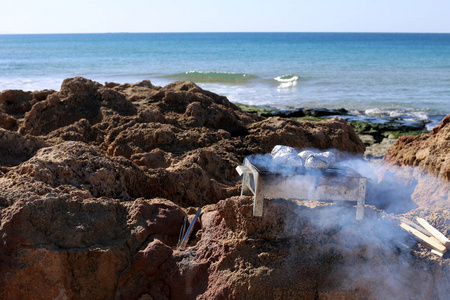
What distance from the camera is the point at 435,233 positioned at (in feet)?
13.6

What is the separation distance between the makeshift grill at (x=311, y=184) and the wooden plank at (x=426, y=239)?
1.44 feet

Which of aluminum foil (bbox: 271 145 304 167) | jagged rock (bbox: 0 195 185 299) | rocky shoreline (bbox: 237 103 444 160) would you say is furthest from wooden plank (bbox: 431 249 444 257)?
rocky shoreline (bbox: 237 103 444 160)

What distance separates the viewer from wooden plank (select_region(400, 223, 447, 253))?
397 centimetres

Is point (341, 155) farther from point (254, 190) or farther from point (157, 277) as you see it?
point (157, 277)

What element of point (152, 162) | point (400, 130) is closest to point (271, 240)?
point (152, 162)

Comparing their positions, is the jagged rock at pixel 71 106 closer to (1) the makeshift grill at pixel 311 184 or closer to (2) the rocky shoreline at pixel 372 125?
(1) the makeshift grill at pixel 311 184

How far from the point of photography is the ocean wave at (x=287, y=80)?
27027 millimetres

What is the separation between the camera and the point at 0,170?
552cm

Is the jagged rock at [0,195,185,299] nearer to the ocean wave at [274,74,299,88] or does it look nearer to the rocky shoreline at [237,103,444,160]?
the rocky shoreline at [237,103,444,160]

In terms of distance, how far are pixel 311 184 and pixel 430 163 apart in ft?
8.78

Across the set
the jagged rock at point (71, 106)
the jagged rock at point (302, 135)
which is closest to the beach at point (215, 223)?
the jagged rock at point (302, 135)

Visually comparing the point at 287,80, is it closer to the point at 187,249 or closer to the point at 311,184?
the point at 311,184

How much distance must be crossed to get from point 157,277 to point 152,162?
3.08 metres

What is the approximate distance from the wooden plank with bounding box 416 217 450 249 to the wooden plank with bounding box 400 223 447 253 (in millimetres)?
35
